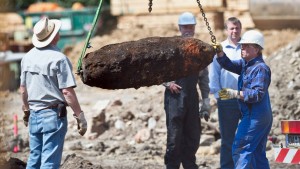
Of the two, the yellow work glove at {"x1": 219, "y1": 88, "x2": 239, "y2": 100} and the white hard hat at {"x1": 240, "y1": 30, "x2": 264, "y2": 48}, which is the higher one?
the white hard hat at {"x1": 240, "y1": 30, "x2": 264, "y2": 48}

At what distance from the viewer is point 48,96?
9.95 metres

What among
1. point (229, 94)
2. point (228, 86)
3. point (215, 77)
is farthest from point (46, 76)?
point (228, 86)

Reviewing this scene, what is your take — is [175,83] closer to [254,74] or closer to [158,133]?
[254,74]

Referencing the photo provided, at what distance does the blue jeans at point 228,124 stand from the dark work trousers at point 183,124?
0.33 meters

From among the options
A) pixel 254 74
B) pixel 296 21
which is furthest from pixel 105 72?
pixel 296 21

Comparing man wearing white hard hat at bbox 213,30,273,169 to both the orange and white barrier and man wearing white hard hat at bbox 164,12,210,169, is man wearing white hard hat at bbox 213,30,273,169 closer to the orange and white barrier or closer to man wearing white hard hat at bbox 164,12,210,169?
the orange and white barrier

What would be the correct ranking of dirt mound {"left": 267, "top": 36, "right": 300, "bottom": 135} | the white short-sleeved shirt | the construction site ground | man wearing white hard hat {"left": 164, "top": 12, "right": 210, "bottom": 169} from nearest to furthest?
Result: the white short-sleeved shirt < man wearing white hard hat {"left": 164, "top": 12, "right": 210, "bottom": 169} < the construction site ground < dirt mound {"left": 267, "top": 36, "right": 300, "bottom": 135}

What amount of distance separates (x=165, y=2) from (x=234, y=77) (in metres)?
13.8

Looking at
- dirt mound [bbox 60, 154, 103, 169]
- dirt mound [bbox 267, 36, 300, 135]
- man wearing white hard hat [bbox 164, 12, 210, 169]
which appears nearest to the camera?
dirt mound [bbox 60, 154, 103, 169]

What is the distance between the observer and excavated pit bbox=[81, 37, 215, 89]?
9297 mm

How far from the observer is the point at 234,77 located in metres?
11.4

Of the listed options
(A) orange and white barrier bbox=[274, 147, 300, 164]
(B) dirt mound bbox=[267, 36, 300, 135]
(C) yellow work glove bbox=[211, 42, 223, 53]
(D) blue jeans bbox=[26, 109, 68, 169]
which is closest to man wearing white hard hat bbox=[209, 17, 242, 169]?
(A) orange and white barrier bbox=[274, 147, 300, 164]

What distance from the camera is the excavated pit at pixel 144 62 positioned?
9297 mm

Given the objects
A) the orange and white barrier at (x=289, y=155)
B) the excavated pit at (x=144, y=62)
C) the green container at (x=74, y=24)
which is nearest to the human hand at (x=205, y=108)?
the orange and white barrier at (x=289, y=155)
